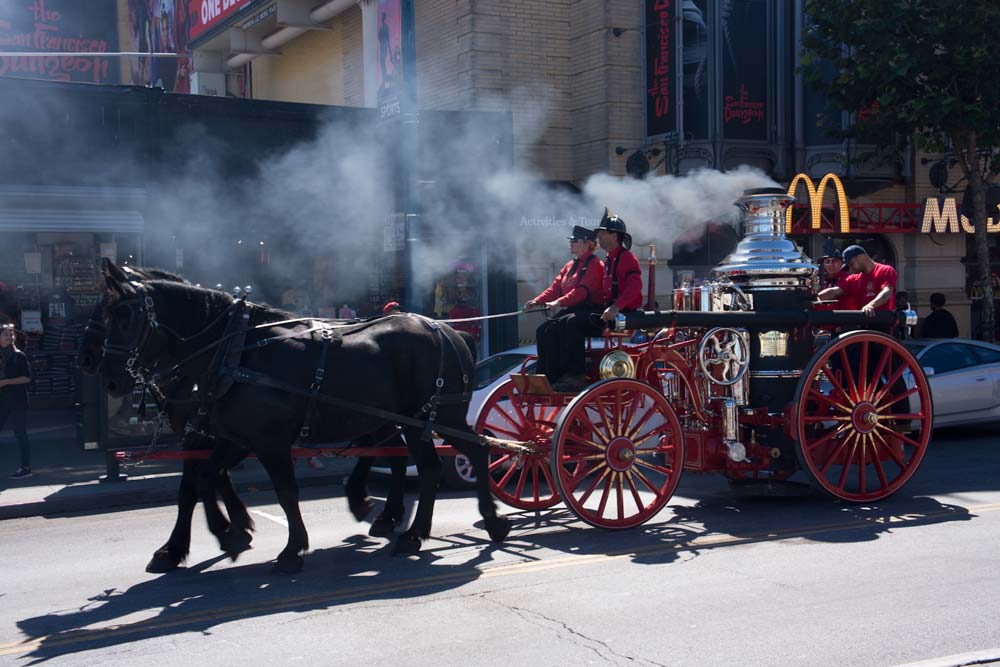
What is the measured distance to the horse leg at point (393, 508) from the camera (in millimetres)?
7887

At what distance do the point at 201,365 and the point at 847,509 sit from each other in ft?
16.6

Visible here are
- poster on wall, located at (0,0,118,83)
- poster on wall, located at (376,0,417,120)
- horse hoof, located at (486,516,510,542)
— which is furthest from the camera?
poster on wall, located at (0,0,118,83)

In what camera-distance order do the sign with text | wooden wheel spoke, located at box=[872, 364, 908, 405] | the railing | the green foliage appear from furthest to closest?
the sign with text
the railing
the green foliage
wooden wheel spoke, located at box=[872, 364, 908, 405]

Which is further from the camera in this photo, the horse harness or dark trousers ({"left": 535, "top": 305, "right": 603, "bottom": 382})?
dark trousers ({"left": 535, "top": 305, "right": 603, "bottom": 382})

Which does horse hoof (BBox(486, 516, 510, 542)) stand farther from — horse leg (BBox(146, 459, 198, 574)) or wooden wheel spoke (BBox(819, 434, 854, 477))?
wooden wheel spoke (BBox(819, 434, 854, 477))

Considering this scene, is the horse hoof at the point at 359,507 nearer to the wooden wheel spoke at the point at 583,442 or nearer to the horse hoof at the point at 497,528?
the horse hoof at the point at 497,528

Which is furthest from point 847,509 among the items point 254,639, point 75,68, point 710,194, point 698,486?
point 75,68

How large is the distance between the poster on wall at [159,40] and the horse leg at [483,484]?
2024cm

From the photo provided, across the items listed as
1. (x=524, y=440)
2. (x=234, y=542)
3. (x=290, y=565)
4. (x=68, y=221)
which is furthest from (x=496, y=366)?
(x=68, y=221)

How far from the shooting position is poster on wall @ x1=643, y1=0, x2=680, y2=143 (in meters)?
18.1

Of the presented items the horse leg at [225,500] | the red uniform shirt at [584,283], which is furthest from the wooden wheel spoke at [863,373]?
the horse leg at [225,500]

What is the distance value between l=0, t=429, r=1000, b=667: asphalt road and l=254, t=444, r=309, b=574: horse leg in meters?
0.12

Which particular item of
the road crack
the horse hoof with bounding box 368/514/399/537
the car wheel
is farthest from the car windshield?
the road crack

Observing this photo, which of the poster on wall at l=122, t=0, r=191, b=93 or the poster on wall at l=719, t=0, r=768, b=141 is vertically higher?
the poster on wall at l=122, t=0, r=191, b=93
